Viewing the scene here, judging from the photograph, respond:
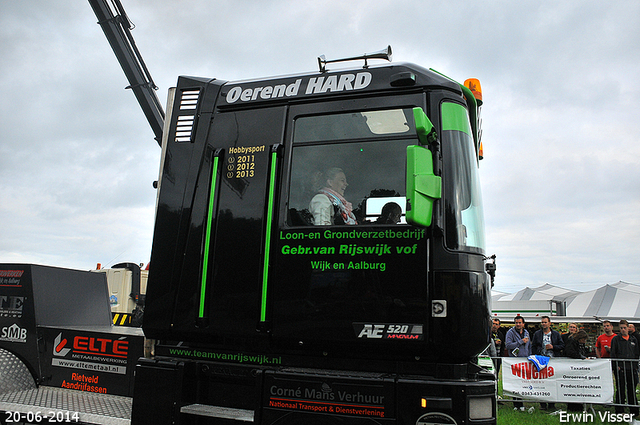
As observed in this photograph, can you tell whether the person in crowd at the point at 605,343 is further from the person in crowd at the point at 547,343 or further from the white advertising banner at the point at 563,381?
the white advertising banner at the point at 563,381

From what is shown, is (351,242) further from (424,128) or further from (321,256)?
(424,128)

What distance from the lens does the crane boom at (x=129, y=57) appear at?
9250mm

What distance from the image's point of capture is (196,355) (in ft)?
13.0

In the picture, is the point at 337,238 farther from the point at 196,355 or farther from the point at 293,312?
the point at 196,355

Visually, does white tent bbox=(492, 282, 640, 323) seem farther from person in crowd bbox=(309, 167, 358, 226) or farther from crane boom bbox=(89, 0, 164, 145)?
person in crowd bbox=(309, 167, 358, 226)

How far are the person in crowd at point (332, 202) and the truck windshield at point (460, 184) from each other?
0.71 meters

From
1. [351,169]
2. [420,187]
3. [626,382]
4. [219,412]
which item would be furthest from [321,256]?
[626,382]

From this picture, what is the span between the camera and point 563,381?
9.11 m

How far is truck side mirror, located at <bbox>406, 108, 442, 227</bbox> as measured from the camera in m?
3.12

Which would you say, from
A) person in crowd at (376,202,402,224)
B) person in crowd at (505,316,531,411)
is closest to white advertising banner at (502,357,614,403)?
person in crowd at (505,316,531,411)

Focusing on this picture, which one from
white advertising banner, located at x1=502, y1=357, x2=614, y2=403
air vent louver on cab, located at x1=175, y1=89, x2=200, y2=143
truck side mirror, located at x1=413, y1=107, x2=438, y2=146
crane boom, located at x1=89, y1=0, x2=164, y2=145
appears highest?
crane boom, located at x1=89, y1=0, x2=164, y2=145

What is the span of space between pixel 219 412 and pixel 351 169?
6.89 feet

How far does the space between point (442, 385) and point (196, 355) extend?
1960 mm

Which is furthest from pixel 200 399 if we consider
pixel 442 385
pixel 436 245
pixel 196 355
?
pixel 436 245
